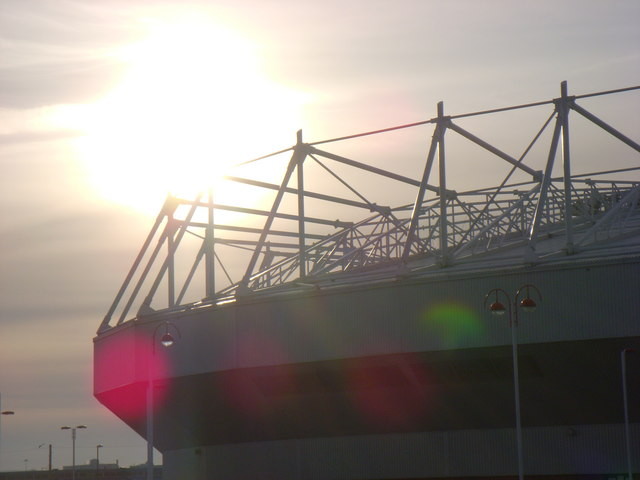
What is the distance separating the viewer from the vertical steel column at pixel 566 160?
141ft

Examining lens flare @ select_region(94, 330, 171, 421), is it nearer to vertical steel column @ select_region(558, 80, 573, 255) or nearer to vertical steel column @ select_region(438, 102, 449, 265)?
vertical steel column @ select_region(438, 102, 449, 265)

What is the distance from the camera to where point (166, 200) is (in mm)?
56594

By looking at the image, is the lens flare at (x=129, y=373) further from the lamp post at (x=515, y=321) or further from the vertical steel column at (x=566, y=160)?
the vertical steel column at (x=566, y=160)

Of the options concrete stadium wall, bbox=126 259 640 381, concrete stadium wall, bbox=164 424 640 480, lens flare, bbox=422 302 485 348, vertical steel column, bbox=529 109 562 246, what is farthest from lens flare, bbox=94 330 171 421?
vertical steel column, bbox=529 109 562 246

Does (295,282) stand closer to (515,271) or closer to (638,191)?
(515,271)

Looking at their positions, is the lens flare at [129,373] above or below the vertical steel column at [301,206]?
below

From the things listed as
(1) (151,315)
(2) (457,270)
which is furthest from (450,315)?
(1) (151,315)

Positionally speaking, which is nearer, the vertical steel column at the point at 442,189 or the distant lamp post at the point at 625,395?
the distant lamp post at the point at 625,395

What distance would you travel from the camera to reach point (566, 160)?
144 feet

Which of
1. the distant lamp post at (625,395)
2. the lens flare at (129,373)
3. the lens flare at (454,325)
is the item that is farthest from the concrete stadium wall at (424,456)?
the lens flare at (454,325)

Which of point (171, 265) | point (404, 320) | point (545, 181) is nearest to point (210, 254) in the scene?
point (171, 265)

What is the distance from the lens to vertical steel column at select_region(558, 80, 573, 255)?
1690 inches

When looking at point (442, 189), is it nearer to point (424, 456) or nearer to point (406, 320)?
point (406, 320)

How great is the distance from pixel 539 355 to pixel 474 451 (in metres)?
6.89
